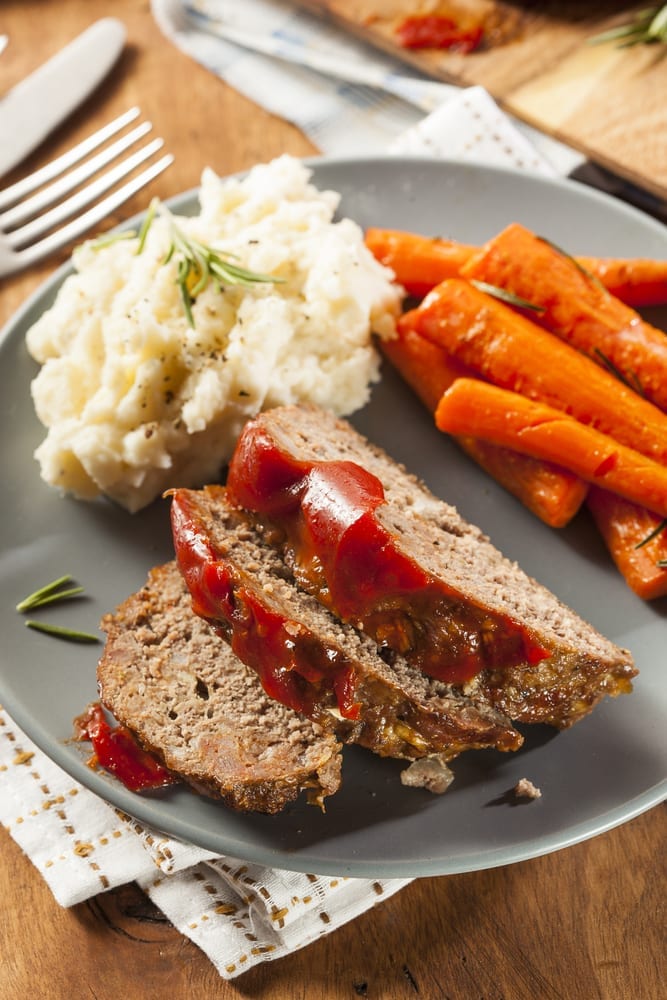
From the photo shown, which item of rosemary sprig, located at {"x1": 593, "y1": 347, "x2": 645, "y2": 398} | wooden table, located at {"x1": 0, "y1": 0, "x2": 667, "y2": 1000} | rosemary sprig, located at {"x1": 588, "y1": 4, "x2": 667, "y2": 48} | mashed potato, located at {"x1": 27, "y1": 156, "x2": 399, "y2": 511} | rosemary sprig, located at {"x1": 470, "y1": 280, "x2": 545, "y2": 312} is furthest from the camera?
rosemary sprig, located at {"x1": 588, "y1": 4, "x2": 667, "y2": 48}

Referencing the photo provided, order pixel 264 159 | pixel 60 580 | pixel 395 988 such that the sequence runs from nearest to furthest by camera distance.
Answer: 1. pixel 395 988
2. pixel 60 580
3. pixel 264 159

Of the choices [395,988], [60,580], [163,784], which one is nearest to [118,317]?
[60,580]

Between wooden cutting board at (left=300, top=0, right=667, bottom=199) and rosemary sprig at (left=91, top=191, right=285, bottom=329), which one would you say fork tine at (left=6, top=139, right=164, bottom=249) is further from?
wooden cutting board at (left=300, top=0, right=667, bottom=199)

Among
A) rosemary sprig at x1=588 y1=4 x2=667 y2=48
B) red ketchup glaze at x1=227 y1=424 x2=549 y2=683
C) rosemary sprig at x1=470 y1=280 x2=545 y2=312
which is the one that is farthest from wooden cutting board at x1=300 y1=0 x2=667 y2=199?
red ketchup glaze at x1=227 y1=424 x2=549 y2=683

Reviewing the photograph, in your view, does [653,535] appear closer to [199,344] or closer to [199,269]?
[199,344]

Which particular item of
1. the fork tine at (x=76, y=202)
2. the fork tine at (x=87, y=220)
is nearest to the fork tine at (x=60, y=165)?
the fork tine at (x=76, y=202)

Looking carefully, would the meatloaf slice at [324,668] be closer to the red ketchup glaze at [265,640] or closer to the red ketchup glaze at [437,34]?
the red ketchup glaze at [265,640]

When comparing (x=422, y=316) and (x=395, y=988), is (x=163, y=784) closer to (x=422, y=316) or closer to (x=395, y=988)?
(x=395, y=988)
